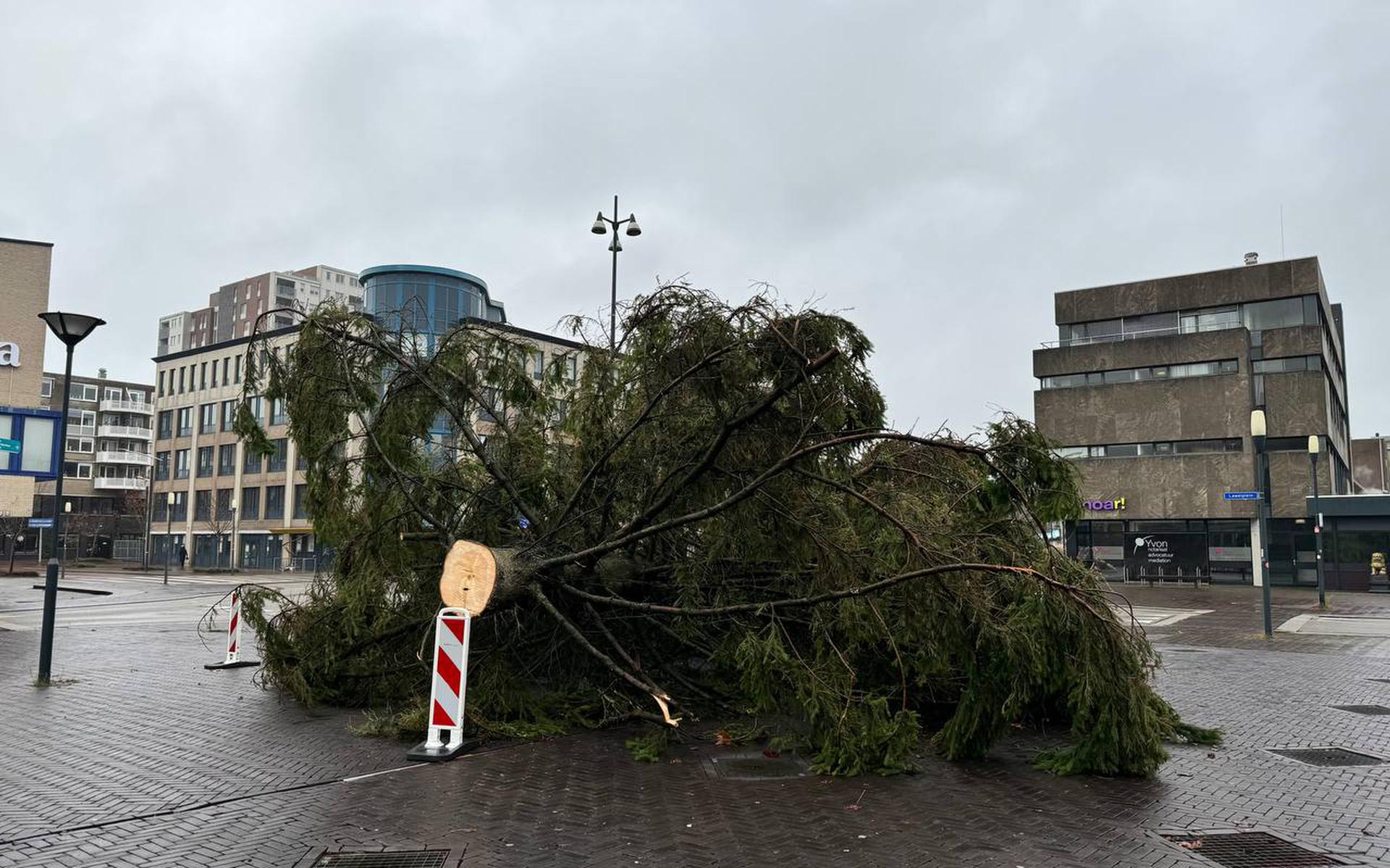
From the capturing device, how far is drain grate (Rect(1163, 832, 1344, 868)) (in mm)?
5180

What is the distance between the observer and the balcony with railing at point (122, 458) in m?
92.2

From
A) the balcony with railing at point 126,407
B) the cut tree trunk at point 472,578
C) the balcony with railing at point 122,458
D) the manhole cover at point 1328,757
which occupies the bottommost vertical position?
the manhole cover at point 1328,757

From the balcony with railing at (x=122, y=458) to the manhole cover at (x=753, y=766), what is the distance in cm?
9886

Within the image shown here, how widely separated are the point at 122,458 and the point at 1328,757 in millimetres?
105007

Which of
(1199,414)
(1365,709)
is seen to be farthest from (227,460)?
(1365,709)

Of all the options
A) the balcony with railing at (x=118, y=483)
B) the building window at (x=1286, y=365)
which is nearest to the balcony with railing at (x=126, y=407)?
the balcony with railing at (x=118, y=483)

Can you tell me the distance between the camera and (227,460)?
63.1m

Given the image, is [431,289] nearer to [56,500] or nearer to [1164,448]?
[1164,448]

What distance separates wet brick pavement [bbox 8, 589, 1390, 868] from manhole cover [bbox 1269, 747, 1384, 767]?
0.17m

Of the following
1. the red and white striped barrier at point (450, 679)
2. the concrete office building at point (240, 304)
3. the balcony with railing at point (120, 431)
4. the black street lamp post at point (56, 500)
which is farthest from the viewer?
the concrete office building at point (240, 304)

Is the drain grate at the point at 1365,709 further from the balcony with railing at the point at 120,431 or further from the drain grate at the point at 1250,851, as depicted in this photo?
the balcony with railing at the point at 120,431

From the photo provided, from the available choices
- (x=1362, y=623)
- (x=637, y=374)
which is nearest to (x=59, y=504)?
(x=637, y=374)

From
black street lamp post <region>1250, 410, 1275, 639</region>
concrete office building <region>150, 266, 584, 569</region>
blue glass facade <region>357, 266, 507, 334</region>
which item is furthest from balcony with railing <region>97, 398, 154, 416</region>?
black street lamp post <region>1250, 410, 1275, 639</region>

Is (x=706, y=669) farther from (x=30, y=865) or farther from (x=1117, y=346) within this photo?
(x=1117, y=346)
